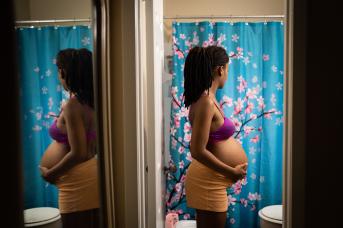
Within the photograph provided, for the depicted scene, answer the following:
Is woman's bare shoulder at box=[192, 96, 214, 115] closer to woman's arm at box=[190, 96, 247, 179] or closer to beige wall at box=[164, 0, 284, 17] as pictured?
woman's arm at box=[190, 96, 247, 179]

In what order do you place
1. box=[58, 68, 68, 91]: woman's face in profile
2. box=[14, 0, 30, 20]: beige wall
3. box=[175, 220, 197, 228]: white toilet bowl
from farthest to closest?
1. box=[175, 220, 197, 228]: white toilet bowl
2. box=[58, 68, 68, 91]: woman's face in profile
3. box=[14, 0, 30, 20]: beige wall

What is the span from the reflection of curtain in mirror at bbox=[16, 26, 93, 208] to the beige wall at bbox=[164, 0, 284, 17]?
6.64ft

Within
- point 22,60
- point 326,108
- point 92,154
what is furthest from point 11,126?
point 326,108

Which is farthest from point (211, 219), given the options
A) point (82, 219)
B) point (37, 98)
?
point (37, 98)

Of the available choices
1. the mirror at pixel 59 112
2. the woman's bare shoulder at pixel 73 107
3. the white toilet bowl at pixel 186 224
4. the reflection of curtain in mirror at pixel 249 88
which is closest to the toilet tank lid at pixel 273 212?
the reflection of curtain in mirror at pixel 249 88

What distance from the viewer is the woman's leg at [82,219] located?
976 millimetres

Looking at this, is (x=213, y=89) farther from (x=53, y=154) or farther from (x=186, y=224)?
(x=53, y=154)

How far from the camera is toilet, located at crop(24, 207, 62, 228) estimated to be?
28.1 inches

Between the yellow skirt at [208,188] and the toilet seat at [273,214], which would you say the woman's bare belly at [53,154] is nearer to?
the yellow skirt at [208,188]

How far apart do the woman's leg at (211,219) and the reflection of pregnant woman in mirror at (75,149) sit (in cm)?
113

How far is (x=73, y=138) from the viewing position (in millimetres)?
1027

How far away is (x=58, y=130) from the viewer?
91 cm

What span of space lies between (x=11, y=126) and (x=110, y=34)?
2.72 feet

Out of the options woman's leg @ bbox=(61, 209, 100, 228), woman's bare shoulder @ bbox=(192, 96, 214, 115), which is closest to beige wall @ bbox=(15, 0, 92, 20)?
woman's leg @ bbox=(61, 209, 100, 228)
